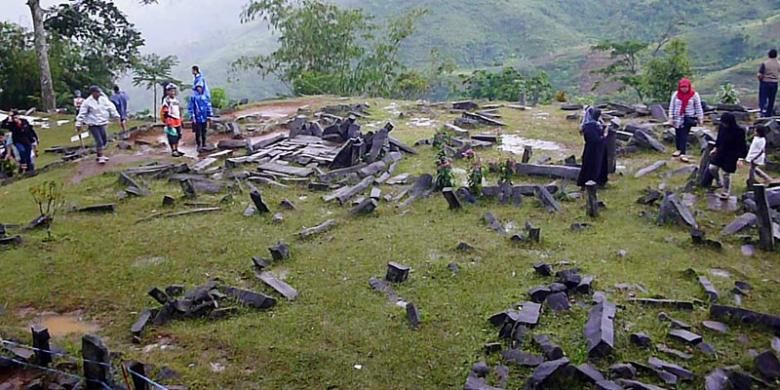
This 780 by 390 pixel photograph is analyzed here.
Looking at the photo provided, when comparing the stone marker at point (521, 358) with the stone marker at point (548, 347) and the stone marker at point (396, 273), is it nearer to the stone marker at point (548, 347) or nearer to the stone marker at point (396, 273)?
the stone marker at point (548, 347)

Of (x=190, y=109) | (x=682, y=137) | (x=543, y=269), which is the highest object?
(x=190, y=109)

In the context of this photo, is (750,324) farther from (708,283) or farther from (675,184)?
(675,184)

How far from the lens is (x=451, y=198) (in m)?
10.3

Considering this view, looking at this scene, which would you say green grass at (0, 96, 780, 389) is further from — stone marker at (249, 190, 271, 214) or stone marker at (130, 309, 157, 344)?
stone marker at (249, 190, 271, 214)

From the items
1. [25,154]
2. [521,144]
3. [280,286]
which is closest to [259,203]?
[280,286]

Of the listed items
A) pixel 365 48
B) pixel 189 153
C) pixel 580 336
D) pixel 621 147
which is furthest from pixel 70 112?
pixel 580 336

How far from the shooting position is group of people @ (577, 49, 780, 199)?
401 inches

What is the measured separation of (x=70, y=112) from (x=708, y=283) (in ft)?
75.6

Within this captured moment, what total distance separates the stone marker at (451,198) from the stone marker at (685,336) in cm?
470

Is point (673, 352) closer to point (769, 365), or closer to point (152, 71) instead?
point (769, 365)

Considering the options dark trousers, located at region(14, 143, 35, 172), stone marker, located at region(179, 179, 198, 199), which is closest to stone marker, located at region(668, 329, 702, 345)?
stone marker, located at region(179, 179, 198, 199)

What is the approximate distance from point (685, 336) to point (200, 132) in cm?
1215

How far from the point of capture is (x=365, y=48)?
118 ft

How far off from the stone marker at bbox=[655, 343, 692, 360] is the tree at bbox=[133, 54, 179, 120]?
25424 mm
